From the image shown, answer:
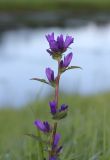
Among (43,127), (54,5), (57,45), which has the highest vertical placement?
(57,45)

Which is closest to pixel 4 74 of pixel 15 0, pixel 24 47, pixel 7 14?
pixel 24 47

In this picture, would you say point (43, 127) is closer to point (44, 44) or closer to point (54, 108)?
point (54, 108)

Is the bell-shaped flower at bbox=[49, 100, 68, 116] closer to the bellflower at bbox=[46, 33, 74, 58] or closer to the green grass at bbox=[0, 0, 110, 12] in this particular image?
the bellflower at bbox=[46, 33, 74, 58]

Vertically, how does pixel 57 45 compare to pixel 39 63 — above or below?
above

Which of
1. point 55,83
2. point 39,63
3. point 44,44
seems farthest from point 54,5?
point 55,83

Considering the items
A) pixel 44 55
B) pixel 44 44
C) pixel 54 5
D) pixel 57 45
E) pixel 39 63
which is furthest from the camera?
pixel 54 5

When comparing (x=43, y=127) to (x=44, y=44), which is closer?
(x=43, y=127)

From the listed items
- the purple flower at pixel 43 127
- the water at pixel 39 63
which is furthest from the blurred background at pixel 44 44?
the purple flower at pixel 43 127

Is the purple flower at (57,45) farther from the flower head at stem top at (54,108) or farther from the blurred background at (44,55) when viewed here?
the blurred background at (44,55)

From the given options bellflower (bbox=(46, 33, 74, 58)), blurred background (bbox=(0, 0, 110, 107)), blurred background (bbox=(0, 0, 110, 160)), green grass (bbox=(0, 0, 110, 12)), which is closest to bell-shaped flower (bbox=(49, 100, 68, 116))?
bellflower (bbox=(46, 33, 74, 58))
